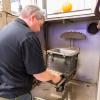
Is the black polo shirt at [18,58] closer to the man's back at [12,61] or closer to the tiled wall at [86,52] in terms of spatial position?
the man's back at [12,61]

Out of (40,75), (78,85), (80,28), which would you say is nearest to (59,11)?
(80,28)

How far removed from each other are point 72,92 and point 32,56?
1.46 meters

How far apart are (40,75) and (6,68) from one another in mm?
251

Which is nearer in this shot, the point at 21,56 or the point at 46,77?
the point at 21,56

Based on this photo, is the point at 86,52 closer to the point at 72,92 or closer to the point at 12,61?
the point at 72,92

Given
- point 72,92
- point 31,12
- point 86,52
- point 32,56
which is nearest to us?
point 32,56

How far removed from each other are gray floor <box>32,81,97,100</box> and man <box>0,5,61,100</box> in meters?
0.77

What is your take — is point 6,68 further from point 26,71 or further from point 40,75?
point 40,75

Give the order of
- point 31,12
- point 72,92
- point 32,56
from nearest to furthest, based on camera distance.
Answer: point 32,56 → point 31,12 → point 72,92

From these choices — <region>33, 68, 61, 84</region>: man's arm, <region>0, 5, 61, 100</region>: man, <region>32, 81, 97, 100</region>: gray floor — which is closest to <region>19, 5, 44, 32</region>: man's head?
<region>0, 5, 61, 100</region>: man

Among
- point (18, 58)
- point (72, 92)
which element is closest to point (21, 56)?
point (18, 58)

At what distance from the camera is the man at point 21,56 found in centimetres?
121

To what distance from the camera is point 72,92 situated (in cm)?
A: 248

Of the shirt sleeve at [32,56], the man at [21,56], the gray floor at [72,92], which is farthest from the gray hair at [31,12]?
the gray floor at [72,92]
